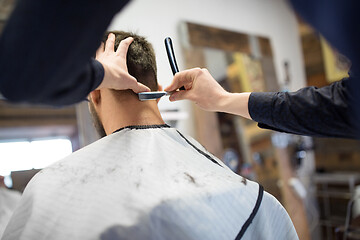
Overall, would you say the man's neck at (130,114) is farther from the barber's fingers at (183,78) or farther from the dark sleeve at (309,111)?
the dark sleeve at (309,111)

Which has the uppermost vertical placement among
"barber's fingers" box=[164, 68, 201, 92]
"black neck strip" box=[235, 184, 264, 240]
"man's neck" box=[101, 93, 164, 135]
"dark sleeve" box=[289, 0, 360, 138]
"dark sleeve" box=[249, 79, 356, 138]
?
"dark sleeve" box=[289, 0, 360, 138]

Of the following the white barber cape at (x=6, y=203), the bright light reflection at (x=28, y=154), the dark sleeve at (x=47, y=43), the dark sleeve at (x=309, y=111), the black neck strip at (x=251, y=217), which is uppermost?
the dark sleeve at (x=47, y=43)

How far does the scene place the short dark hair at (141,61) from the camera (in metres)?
1.22

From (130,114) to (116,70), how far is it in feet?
1.01

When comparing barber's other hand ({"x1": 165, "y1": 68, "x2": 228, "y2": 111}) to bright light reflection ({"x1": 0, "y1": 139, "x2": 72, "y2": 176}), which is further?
bright light reflection ({"x1": 0, "y1": 139, "x2": 72, "y2": 176})

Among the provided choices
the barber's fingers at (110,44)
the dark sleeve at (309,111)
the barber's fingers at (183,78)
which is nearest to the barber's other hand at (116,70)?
the barber's fingers at (110,44)

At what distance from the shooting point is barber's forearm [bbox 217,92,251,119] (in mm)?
1128

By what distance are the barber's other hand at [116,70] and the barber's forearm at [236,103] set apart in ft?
1.01

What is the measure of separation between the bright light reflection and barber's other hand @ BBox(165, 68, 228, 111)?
833mm

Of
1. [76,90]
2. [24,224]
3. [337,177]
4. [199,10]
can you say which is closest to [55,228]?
[24,224]

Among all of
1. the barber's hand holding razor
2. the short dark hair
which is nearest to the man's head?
the short dark hair

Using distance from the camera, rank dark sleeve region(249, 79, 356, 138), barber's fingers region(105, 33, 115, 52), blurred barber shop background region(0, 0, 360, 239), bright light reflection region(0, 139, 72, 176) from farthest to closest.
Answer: blurred barber shop background region(0, 0, 360, 239) < bright light reflection region(0, 139, 72, 176) < barber's fingers region(105, 33, 115, 52) < dark sleeve region(249, 79, 356, 138)

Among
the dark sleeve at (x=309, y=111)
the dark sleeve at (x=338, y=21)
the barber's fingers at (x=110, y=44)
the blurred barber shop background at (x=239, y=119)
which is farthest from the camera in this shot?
the blurred barber shop background at (x=239, y=119)

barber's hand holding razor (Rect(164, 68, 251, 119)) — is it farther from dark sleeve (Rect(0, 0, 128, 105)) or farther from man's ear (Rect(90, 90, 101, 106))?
dark sleeve (Rect(0, 0, 128, 105))
